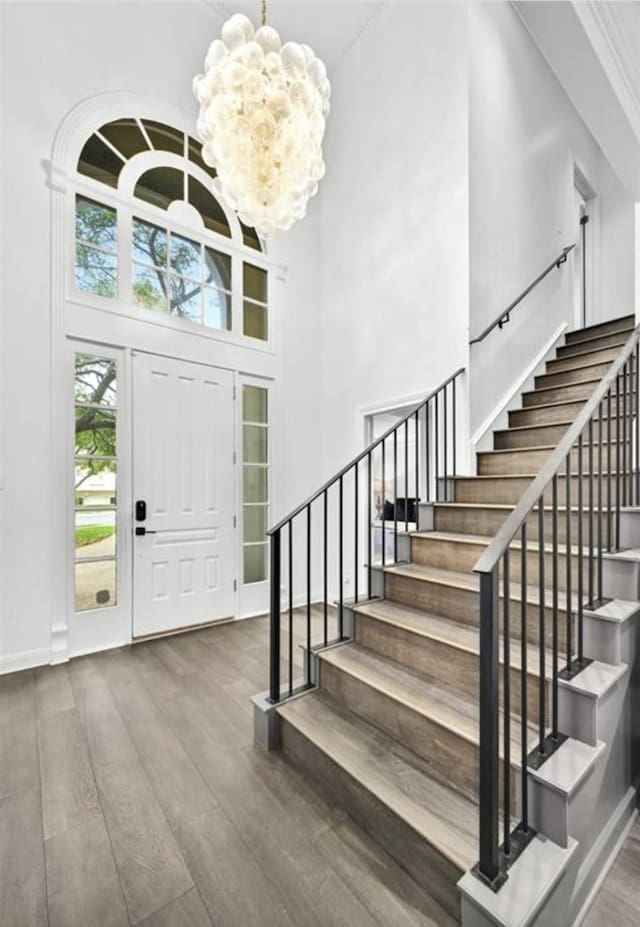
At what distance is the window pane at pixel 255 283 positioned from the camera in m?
4.40

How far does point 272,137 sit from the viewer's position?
7.11 feet

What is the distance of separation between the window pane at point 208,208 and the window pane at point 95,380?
5.63 ft

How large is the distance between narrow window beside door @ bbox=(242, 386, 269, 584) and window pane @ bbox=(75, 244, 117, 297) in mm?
1418

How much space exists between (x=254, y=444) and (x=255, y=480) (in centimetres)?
36

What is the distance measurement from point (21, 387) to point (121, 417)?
694 millimetres

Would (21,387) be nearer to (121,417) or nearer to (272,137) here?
(121,417)

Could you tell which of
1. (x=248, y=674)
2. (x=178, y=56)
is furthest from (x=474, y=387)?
(x=178, y=56)

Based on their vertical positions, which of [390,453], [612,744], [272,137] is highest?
[272,137]

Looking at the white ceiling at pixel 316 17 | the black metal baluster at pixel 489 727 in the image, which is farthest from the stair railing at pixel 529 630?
the white ceiling at pixel 316 17

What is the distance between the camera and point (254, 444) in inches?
173

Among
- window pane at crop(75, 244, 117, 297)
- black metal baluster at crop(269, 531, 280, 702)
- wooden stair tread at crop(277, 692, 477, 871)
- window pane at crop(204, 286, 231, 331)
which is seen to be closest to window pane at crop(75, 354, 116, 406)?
window pane at crop(75, 244, 117, 297)

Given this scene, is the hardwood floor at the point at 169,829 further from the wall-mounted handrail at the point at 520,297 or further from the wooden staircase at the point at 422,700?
the wall-mounted handrail at the point at 520,297

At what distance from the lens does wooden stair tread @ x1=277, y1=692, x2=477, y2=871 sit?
1410 millimetres

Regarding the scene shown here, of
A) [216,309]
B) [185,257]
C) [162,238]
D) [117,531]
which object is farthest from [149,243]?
[117,531]
